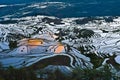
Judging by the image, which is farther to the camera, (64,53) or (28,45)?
(28,45)

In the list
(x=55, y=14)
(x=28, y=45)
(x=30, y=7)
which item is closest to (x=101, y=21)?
(x=55, y=14)

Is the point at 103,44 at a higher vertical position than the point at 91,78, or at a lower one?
lower

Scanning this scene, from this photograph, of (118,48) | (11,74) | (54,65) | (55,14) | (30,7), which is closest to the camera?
(11,74)

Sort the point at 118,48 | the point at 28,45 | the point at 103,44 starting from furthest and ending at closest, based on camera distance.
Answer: the point at 103,44, the point at 118,48, the point at 28,45

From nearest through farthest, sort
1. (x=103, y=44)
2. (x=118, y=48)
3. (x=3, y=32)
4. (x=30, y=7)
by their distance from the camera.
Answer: (x=118, y=48) < (x=103, y=44) < (x=3, y=32) < (x=30, y=7)

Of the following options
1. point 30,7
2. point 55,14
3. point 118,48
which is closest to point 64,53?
point 118,48

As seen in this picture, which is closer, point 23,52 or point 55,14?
point 23,52

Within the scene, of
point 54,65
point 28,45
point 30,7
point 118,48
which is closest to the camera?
point 54,65

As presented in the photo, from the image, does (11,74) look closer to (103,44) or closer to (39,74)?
(39,74)

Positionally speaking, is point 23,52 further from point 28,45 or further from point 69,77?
point 69,77
